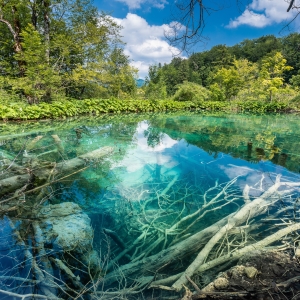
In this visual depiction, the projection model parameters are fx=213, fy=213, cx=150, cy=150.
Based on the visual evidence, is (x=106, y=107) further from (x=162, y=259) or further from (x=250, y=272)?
(x=250, y=272)

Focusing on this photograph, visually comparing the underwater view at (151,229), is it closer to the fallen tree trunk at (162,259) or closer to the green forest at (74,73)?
the fallen tree trunk at (162,259)

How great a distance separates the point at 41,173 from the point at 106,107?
13956 millimetres

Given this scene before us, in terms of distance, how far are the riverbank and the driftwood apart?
8.15 meters

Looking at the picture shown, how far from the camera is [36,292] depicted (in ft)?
5.55

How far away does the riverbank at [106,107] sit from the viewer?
11469 mm

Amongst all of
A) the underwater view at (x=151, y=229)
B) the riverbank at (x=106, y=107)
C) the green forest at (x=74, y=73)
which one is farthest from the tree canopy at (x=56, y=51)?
the underwater view at (x=151, y=229)

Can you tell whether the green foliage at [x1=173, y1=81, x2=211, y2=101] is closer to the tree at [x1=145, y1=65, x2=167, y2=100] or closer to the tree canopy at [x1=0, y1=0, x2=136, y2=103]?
the tree at [x1=145, y1=65, x2=167, y2=100]

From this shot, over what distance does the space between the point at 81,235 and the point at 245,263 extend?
69.1 inches

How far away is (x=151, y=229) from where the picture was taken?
9.05ft

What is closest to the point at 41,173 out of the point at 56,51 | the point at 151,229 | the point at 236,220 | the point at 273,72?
the point at 151,229

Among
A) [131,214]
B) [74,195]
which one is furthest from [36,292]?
[74,195]

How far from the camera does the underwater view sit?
5.59 ft

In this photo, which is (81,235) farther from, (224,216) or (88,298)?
(224,216)

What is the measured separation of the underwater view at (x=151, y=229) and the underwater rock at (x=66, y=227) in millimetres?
12
